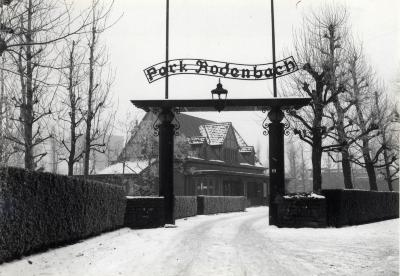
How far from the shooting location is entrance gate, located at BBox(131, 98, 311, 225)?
54.7 feet

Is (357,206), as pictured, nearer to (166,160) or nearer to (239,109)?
(239,109)

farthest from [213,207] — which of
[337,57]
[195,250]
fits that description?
[195,250]

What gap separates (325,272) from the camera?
747 cm

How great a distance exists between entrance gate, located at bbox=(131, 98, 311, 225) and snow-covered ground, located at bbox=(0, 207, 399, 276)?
3.65 m

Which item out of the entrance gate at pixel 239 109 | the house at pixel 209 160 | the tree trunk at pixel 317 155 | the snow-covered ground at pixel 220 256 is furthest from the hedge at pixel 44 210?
the house at pixel 209 160

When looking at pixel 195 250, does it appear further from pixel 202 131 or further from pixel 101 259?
pixel 202 131

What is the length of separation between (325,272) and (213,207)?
2408cm

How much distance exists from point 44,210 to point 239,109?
9487 mm

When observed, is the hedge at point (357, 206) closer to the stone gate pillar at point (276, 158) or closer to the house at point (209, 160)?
the stone gate pillar at point (276, 158)

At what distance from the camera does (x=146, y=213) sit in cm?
1714

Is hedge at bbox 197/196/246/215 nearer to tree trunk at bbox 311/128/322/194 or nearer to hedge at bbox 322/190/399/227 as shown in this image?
tree trunk at bbox 311/128/322/194

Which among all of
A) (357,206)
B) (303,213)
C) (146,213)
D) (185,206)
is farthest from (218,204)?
(303,213)

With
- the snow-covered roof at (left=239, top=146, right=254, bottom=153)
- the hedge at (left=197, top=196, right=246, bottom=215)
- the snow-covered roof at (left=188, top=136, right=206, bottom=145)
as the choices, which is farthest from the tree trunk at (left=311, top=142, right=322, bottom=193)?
the snow-covered roof at (left=239, top=146, right=254, bottom=153)

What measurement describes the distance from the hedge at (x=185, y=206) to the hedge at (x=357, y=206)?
9261mm
